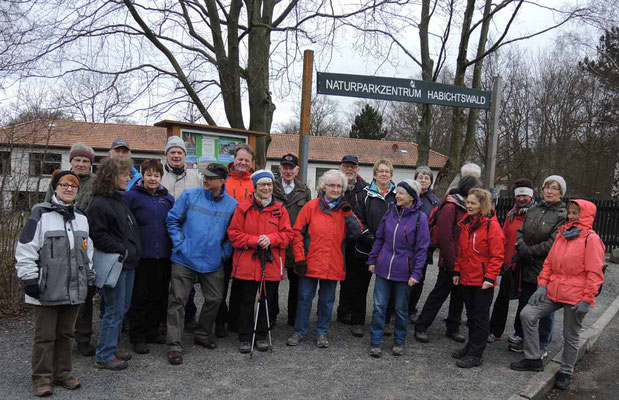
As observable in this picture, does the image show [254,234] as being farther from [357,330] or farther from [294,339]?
[357,330]

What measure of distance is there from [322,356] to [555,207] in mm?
2819

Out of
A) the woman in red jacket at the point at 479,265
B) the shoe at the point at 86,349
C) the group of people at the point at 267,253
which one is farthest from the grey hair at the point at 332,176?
the shoe at the point at 86,349

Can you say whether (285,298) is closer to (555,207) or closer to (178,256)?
(178,256)

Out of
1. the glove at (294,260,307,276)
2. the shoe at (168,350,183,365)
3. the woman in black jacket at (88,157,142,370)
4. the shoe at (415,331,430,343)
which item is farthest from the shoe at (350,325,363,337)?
the woman in black jacket at (88,157,142,370)

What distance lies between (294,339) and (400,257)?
4.75 feet

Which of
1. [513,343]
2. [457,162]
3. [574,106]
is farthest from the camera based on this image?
[574,106]

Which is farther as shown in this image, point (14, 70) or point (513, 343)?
point (14, 70)

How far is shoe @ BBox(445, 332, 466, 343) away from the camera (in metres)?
5.24

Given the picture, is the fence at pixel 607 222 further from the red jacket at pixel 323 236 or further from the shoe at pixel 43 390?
the shoe at pixel 43 390

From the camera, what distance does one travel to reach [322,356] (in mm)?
4664

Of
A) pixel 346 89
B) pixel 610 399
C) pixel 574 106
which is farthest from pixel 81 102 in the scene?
pixel 574 106

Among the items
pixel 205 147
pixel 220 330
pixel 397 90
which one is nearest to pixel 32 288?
pixel 220 330

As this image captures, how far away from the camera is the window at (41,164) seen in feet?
18.1

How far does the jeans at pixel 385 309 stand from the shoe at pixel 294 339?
2.55ft
